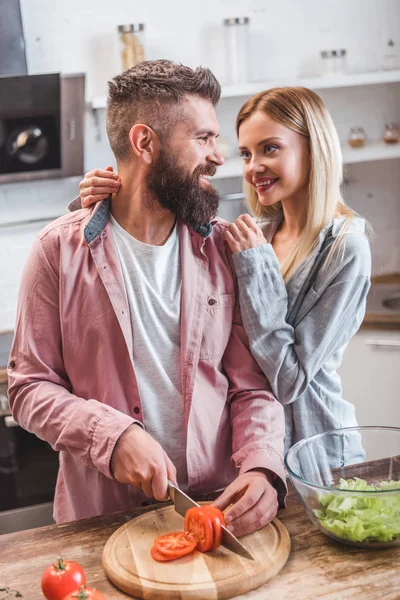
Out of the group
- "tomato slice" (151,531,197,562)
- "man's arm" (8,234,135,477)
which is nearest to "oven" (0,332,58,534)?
"man's arm" (8,234,135,477)

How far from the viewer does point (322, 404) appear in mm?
1827

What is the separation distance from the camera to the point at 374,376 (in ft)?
10.7

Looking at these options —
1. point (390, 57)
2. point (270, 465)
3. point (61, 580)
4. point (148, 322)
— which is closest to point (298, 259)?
point (148, 322)

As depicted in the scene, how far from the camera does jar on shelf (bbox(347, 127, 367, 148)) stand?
359cm

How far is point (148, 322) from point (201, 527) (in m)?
0.44

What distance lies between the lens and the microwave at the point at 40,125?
113 inches

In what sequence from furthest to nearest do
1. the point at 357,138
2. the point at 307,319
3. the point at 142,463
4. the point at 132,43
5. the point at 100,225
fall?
the point at 357,138 → the point at 132,43 → the point at 307,319 → the point at 100,225 → the point at 142,463

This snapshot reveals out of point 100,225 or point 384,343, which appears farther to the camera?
point 384,343

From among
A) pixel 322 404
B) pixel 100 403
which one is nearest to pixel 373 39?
pixel 322 404

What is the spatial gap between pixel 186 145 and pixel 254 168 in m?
0.44

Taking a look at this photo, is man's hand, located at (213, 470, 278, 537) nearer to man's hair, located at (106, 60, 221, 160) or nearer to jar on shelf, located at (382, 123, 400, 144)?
man's hair, located at (106, 60, 221, 160)

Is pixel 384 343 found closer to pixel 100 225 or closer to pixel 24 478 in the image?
pixel 24 478

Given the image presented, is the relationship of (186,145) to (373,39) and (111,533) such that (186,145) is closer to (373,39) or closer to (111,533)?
(111,533)

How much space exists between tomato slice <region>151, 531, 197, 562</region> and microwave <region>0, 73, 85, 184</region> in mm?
2039
